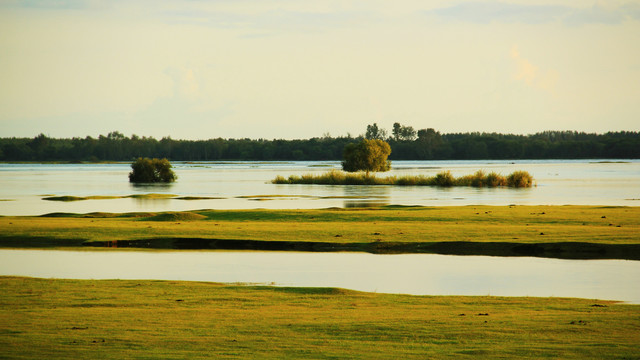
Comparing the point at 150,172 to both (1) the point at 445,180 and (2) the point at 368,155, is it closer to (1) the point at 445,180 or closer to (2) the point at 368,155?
(2) the point at 368,155

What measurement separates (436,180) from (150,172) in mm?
43180

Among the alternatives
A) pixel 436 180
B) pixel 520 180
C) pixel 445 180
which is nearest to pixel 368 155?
pixel 436 180

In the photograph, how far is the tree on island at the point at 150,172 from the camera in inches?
4269

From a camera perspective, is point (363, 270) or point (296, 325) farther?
point (363, 270)

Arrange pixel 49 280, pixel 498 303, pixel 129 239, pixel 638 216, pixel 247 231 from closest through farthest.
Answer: pixel 498 303, pixel 49 280, pixel 129 239, pixel 247 231, pixel 638 216

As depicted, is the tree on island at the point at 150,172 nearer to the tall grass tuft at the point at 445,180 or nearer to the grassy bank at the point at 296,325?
the tall grass tuft at the point at 445,180

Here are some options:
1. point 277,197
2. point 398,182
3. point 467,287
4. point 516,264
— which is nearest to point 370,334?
point 467,287

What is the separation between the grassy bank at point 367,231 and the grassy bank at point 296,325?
12070 millimetres

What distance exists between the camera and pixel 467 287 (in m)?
21.5

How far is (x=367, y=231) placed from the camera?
3534 centimetres

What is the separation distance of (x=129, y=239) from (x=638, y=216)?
26.8 m

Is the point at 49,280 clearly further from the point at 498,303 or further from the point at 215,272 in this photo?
the point at 498,303

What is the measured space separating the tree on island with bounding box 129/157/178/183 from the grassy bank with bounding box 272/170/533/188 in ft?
62.3

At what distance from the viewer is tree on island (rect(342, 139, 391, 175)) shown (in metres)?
96.7
